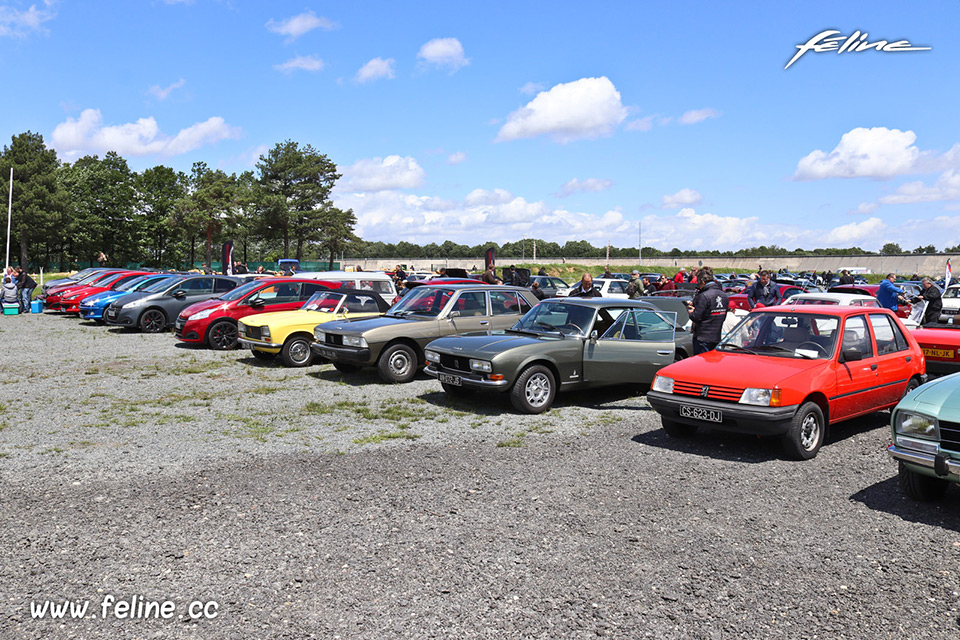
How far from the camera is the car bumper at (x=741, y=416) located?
658 centimetres

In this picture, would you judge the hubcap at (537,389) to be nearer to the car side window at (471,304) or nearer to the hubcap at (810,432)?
the car side window at (471,304)

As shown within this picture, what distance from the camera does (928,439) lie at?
5.15m

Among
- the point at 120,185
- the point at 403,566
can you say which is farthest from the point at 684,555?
the point at 120,185

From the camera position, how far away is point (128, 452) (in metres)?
7.04

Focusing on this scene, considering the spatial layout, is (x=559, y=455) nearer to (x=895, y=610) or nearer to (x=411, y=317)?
(x=895, y=610)

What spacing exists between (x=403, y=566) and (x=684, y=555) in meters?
1.81

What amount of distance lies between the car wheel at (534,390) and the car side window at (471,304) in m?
3.11

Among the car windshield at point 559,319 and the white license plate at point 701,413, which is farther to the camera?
the car windshield at point 559,319

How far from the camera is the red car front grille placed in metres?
6.83

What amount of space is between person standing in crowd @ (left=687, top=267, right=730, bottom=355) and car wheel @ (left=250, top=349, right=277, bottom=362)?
790cm

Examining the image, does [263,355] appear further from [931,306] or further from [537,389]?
[931,306]

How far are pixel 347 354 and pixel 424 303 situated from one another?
1733 millimetres

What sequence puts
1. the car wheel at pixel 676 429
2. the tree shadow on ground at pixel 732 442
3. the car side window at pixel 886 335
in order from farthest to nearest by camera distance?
1. the car side window at pixel 886 335
2. the car wheel at pixel 676 429
3. the tree shadow on ground at pixel 732 442

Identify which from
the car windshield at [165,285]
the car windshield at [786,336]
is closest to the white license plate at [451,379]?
the car windshield at [786,336]
